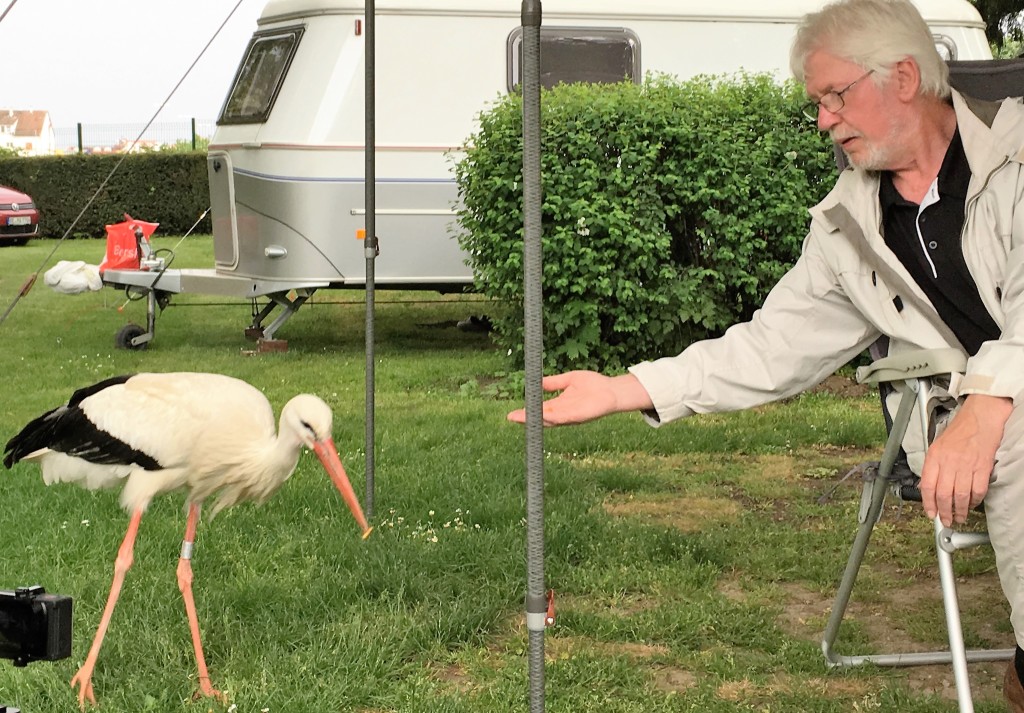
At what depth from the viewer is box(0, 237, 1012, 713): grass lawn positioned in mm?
3250

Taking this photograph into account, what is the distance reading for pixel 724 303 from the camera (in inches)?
319

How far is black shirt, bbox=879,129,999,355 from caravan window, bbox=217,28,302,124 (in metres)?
7.14

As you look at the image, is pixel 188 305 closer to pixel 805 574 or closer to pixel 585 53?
pixel 585 53

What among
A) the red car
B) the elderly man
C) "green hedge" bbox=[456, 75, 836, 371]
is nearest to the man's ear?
the elderly man

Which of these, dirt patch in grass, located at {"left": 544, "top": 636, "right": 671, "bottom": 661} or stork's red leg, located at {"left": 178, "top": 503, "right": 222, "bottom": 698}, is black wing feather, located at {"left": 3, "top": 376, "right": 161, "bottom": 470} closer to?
stork's red leg, located at {"left": 178, "top": 503, "right": 222, "bottom": 698}

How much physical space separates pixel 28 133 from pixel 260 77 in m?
23.2

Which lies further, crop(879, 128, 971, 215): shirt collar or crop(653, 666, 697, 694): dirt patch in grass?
crop(653, 666, 697, 694): dirt patch in grass

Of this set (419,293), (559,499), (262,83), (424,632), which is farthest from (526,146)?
(419,293)

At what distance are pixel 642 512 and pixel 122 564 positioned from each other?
2170 millimetres

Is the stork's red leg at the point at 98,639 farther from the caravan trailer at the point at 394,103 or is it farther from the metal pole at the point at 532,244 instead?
the caravan trailer at the point at 394,103

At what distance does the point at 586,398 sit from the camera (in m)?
2.62

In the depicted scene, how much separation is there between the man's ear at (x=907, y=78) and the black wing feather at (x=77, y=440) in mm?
2228

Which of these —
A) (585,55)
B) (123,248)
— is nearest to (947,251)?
(585,55)

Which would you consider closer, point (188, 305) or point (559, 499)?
point (559, 499)
